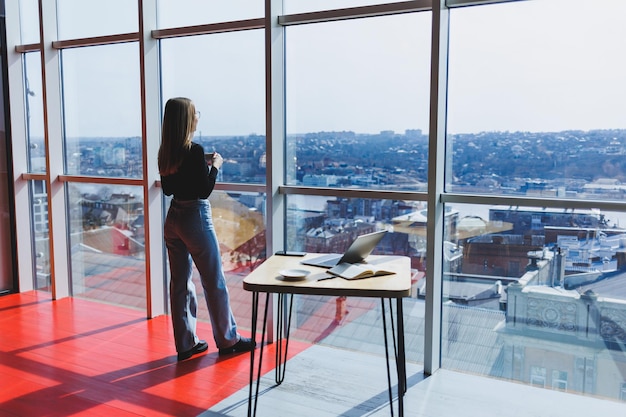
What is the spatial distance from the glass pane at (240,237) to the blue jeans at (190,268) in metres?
0.47

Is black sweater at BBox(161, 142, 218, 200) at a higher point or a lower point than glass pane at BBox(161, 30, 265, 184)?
lower

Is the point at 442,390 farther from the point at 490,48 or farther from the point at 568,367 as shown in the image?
the point at 490,48

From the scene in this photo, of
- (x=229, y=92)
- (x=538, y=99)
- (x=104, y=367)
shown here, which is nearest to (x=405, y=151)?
(x=538, y=99)

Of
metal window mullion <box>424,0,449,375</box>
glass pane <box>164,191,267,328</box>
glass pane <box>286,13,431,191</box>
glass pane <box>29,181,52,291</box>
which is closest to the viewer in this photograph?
metal window mullion <box>424,0,449,375</box>

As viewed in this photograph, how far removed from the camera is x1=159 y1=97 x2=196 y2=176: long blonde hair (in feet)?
11.3

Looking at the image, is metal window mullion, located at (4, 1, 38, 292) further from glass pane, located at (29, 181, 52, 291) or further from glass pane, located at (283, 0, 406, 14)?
glass pane, located at (283, 0, 406, 14)

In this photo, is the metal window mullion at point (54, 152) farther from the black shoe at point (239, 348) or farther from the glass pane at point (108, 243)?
the black shoe at point (239, 348)

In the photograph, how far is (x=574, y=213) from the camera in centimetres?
314

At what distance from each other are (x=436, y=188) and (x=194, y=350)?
72.9 inches

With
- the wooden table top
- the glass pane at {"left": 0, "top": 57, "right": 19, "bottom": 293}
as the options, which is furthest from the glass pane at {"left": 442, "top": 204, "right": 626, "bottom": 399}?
the glass pane at {"left": 0, "top": 57, "right": 19, "bottom": 293}

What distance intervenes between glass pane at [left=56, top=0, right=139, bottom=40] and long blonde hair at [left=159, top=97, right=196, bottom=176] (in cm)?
144

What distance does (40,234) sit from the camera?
5355 millimetres

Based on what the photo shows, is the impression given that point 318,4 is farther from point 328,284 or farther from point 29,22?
point 29,22

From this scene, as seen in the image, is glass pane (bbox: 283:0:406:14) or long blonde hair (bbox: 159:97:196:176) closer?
long blonde hair (bbox: 159:97:196:176)
